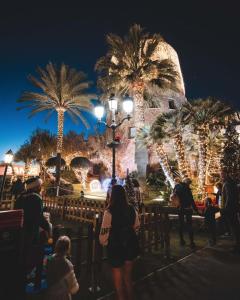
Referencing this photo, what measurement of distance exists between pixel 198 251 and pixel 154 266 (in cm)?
173

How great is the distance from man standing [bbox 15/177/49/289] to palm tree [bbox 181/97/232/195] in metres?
11.3

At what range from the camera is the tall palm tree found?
1508 cm

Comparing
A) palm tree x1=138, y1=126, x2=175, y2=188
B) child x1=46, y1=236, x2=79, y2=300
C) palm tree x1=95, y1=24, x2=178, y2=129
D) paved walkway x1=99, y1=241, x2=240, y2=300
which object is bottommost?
paved walkway x1=99, y1=241, x2=240, y2=300

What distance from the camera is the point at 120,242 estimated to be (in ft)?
10.1

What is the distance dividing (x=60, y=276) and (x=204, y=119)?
1326cm

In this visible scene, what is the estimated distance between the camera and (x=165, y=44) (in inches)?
1201

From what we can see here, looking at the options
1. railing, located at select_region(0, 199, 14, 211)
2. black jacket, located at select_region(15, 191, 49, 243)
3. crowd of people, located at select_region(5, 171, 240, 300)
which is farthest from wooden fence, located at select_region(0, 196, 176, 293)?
railing, located at select_region(0, 199, 14, 211)

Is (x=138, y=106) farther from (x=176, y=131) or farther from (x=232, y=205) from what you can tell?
(x=232, y=205)

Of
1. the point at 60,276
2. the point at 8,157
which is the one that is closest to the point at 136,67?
the point at 8,157

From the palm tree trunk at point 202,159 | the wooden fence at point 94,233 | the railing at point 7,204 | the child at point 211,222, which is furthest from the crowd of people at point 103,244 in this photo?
the palm tree trunk at point 202,159

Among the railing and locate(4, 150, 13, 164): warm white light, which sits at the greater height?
locate(4, 150, 13, 164): warm white light

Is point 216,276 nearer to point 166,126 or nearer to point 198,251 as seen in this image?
point 198,251

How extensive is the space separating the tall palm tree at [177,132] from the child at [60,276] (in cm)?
1283

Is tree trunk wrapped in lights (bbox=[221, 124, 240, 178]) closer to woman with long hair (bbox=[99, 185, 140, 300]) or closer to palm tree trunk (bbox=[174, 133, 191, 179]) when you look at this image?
palm tree trunk (bbox=[174, 133, 191, 179])
